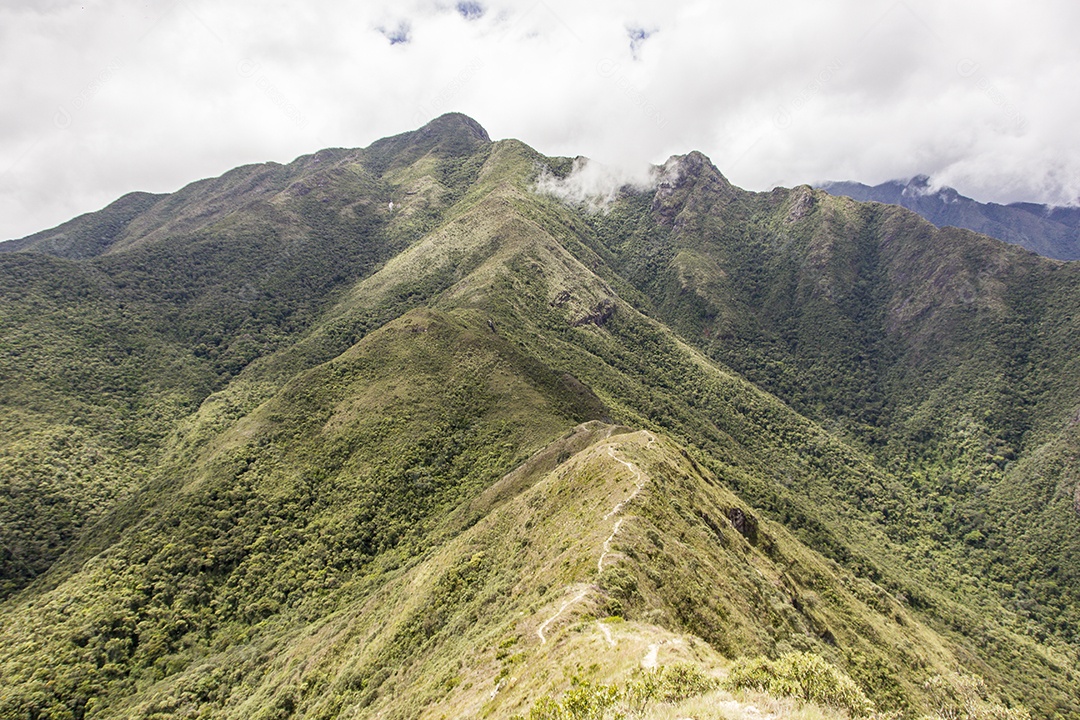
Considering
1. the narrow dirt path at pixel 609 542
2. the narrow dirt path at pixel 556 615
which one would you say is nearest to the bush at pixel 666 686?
the narrow dirt path at pixel 609 542


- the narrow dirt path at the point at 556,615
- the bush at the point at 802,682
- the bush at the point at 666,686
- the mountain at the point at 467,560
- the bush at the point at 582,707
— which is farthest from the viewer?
the mountain at the point at 467,560

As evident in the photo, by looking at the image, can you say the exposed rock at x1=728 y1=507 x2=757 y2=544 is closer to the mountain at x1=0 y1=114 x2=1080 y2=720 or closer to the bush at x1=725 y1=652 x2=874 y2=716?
the mountain at x1=0 y1=114 x2=1080 y2=720

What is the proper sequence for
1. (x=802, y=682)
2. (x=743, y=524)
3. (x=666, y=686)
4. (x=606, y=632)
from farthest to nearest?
(x=743, y=524) → (x=606, y=632) → (x=802, y=682) → (x=666, y=686)

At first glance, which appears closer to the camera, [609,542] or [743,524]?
[609,542]

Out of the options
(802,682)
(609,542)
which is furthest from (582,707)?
(609,542)

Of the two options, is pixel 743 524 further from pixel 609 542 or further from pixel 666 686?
pixel 666 686

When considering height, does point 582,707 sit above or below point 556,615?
above

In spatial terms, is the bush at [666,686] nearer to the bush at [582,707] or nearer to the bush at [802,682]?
the bush at [582,707]

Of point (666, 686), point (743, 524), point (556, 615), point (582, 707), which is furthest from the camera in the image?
point (743, 524)

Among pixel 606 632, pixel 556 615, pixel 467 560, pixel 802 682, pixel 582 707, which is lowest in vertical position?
pixel 467 560
